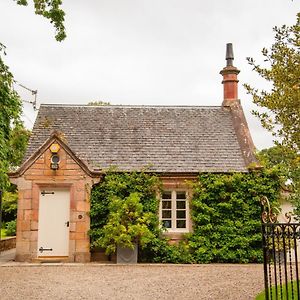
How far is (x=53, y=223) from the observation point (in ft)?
54.7

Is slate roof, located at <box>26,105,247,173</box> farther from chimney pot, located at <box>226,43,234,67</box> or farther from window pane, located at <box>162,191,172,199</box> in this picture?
chimney pot, located at <box>226,43,234,67</box>

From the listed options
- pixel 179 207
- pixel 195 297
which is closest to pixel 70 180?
pixel 179 207

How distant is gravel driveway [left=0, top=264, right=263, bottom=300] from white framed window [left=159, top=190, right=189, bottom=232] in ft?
6.80

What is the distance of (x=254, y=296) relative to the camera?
32.0 feet

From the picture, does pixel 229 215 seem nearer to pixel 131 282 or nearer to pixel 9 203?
pixel 131 282

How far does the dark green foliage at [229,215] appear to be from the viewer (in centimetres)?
1655

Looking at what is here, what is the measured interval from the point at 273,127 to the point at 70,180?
9854 mm

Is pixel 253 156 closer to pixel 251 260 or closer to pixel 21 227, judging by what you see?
pixel 251 260

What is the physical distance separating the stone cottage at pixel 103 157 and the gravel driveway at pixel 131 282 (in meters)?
1.87

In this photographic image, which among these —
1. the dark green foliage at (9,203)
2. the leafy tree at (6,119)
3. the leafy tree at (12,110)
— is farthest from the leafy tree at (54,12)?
the dark green foliage at (9,203)

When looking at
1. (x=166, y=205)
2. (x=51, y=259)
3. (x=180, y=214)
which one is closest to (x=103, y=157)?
(x=166, y=205)

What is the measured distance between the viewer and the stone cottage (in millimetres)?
16562

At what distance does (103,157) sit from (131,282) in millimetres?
7020

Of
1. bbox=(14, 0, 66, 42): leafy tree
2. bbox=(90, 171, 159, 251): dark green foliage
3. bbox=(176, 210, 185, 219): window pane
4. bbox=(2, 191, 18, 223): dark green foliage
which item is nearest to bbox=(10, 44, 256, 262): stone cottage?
bbox=(176, 210, 185, 219): window pane
